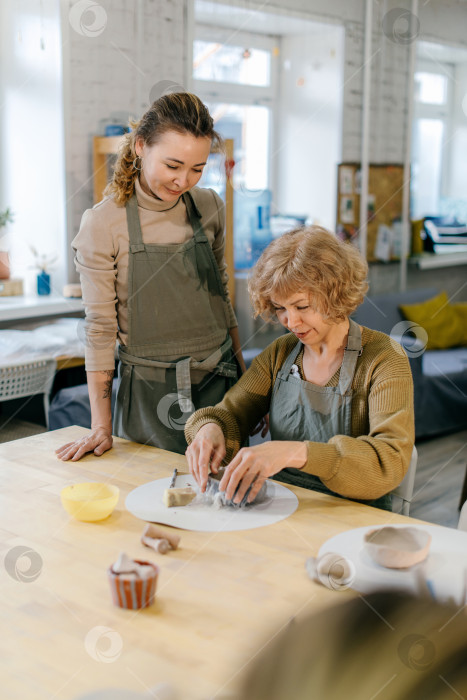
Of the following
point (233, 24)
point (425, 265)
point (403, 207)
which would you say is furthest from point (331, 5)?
point (425, 265)

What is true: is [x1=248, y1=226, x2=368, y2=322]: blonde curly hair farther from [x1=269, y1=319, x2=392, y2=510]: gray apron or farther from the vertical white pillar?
the vertical white pillar

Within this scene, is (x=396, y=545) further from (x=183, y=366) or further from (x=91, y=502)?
(x=183, y=366)

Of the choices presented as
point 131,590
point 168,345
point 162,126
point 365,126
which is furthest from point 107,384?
point 365,126

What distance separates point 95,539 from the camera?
Answer: 125cm

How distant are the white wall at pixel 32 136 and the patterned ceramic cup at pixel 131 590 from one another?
3.50 metres

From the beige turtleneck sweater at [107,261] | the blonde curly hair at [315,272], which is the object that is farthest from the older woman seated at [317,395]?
the beige turtleneck sweater at [107,261]

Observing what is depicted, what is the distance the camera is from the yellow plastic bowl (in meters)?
1.31

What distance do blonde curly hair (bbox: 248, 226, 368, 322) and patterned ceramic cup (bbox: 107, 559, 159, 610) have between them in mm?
735

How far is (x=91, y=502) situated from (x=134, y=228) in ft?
2.49

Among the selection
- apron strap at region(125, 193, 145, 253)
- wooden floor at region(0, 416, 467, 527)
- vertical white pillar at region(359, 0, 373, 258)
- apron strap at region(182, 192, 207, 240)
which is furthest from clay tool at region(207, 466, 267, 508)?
vertical white pillar at region(359, 0, 373, 258)

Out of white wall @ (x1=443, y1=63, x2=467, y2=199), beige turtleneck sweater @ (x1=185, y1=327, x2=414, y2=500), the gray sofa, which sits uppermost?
white wall @ (x1=443, y1=63, x2=467, y2=199)

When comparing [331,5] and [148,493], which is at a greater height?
[331,5]

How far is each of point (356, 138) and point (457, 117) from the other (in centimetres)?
145

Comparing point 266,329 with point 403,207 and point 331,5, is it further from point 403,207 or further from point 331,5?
point 331,5
